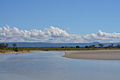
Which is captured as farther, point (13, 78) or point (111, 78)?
point (13, 78)

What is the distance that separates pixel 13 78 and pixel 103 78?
710 cm

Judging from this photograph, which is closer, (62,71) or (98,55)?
(62,71)

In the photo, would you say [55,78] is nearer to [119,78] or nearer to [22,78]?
[22,78]

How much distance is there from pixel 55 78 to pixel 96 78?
313 centimetres

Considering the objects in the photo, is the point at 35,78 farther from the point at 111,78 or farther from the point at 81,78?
the point at 111,78

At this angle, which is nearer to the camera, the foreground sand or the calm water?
the calm water

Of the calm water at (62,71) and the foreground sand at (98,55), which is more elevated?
the foreground sand at (98,55)

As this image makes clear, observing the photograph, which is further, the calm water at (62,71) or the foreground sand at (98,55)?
the foreground sand at (98,55)

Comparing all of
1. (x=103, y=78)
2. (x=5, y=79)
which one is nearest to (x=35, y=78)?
(x=5, y=79)

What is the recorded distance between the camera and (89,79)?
66.9 ft

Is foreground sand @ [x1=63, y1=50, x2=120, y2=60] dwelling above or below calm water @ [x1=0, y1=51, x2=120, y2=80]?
above

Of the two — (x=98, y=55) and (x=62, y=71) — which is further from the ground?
(x=98, y=55)

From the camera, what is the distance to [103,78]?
67.8ft

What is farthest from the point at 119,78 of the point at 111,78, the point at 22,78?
the point at 22,78
